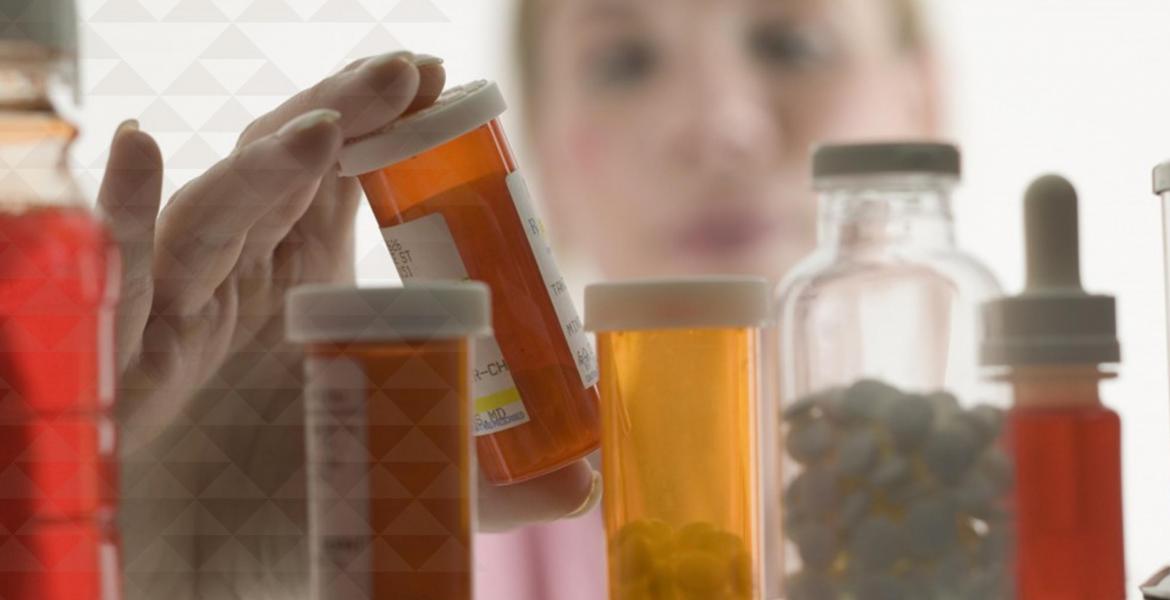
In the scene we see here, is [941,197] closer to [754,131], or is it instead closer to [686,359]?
[686,359]

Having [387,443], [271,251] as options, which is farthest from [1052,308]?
[271,251]

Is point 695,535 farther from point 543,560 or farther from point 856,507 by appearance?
point 543,560

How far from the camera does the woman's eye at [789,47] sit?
1395 mm

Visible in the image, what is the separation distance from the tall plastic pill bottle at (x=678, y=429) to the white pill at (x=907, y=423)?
6 cm

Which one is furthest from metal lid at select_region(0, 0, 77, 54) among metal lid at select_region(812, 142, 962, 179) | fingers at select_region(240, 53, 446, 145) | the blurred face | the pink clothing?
the pink clothing

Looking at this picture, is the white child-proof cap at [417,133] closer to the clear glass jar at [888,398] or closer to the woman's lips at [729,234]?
the clear glass jar at [888,398]

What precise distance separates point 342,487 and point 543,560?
1.34 metres

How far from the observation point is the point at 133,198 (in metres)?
0.40

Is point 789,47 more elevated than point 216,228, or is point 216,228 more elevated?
point 789,47

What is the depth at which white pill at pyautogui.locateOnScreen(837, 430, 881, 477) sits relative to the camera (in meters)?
0.33

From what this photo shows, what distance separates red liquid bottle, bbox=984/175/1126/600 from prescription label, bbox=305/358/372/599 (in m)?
0.21

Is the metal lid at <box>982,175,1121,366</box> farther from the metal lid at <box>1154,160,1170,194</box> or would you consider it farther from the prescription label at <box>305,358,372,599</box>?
the prescription label at <box>305,358,372,599</box>

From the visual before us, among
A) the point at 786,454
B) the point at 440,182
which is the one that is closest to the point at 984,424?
the point at 786,454

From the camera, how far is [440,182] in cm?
40
